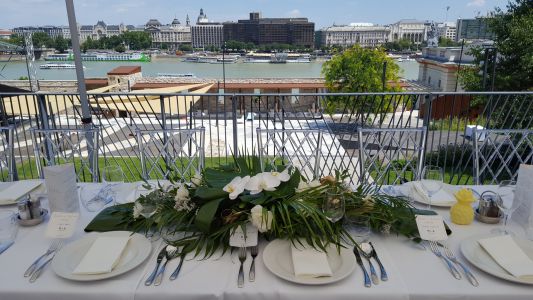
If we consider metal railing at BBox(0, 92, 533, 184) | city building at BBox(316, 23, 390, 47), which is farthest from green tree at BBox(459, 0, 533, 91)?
city building at BBox(316, 23, 390, 47)

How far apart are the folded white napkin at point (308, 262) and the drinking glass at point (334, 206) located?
0.39ft

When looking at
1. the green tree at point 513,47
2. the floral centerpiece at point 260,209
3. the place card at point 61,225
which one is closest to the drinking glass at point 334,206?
the floral centerpiece at point 260,209

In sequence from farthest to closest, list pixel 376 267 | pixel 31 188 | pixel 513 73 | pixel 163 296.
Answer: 1. pixel 513 73
2. pixel 31 188
3. pixel 376 267
4. pixel 163 296

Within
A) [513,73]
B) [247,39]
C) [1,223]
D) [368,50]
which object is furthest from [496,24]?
[247,39]

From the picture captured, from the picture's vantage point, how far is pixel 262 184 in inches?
47.6

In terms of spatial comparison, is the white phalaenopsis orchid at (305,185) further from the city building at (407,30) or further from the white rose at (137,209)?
the city building at (407,30)

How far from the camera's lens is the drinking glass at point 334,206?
3.96ft

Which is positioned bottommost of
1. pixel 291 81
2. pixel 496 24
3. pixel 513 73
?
pixel 291 81

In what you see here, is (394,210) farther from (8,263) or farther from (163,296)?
(8,263)

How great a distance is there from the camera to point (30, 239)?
1.34m

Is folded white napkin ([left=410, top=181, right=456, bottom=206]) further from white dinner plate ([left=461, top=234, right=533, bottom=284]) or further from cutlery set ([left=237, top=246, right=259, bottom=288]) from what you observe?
cutlery set ([left=237, top=246, right=259, bottom=288])

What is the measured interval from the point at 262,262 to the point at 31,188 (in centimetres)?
129

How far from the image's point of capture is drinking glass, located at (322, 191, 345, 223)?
1.21 metres

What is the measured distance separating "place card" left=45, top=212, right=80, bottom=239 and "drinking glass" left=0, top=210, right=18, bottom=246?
0.12m
